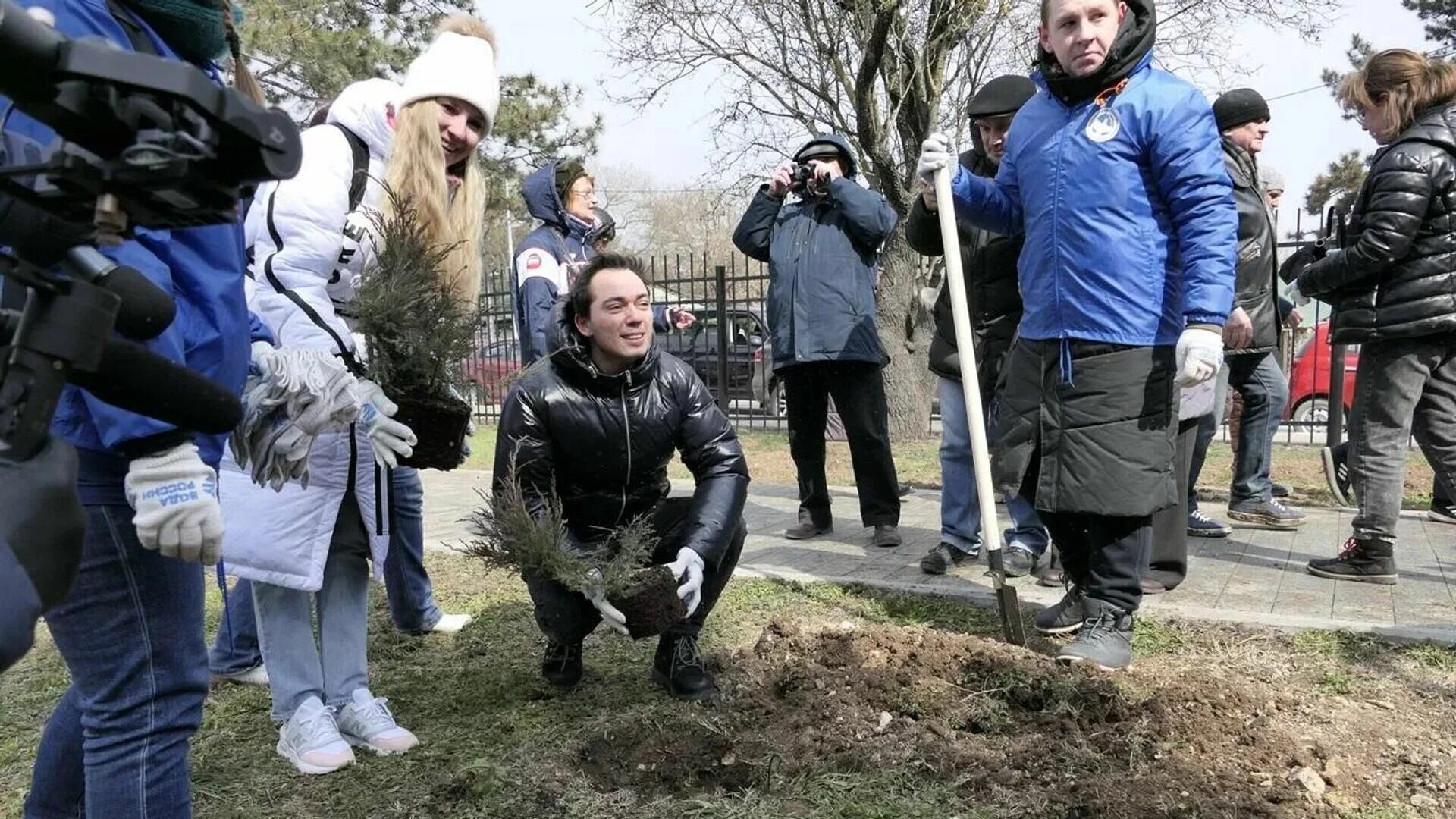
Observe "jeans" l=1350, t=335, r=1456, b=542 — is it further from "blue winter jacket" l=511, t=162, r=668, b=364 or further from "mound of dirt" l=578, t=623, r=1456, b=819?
"blue winter jacket" l=511, t=162, r=668, b=364

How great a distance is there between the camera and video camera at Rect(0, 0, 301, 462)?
110 cm

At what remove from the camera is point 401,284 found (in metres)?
2.80

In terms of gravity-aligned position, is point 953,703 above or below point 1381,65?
below

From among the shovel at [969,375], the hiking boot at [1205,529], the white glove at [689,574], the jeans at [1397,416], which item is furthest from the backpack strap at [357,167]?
the hiking boot at [1205,529]

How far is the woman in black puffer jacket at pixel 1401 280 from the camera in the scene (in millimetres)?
4078

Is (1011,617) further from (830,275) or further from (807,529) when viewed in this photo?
(830,275)

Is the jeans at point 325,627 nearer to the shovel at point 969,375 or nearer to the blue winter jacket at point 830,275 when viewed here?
the shovel at point 969,375

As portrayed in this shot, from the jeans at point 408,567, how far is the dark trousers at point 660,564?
2.59 feet

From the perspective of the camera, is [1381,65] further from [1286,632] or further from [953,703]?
[953,703]

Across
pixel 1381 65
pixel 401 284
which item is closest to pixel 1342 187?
pixel 1381 65

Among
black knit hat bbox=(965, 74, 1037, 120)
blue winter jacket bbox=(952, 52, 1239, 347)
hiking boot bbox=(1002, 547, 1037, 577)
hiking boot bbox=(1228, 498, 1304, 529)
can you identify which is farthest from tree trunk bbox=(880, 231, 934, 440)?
blue winter jacket bbox=(952, 52, 1239, 347)

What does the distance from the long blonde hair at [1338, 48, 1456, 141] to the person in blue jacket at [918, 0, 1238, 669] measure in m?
1.61

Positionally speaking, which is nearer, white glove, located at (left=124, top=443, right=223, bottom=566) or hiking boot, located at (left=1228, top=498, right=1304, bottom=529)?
white glove, located at (left=124, top=443, right=223, bottom=566)

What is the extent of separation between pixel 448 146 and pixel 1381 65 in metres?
3.83
